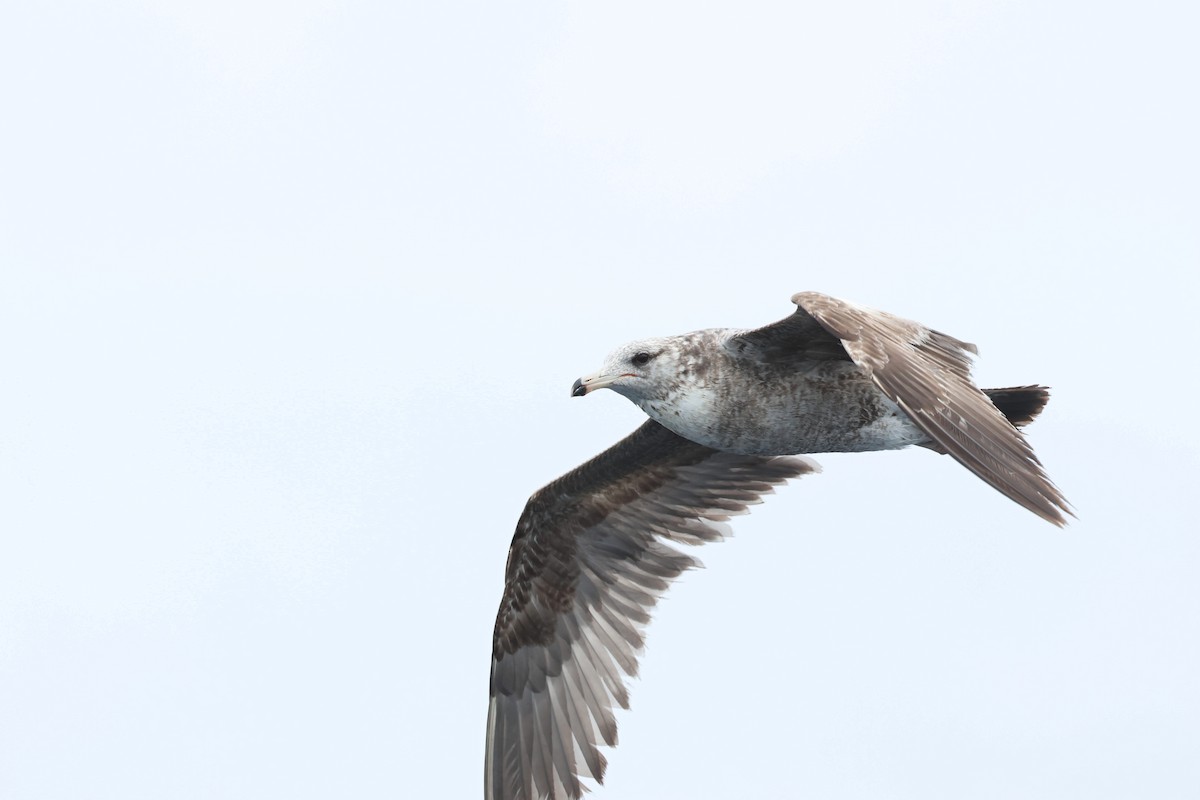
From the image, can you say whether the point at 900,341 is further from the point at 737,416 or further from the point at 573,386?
the point at 573,386

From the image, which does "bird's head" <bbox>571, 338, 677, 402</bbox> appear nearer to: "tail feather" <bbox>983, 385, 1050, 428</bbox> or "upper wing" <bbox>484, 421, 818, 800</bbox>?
"upper wing" <bbox>484, 421, 818, 800</bbox>

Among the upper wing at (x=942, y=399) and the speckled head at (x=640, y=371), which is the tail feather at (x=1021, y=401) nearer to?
the upper wing at (x=942, y=399)

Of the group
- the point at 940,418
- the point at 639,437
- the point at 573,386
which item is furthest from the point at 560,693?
the point at 940,418

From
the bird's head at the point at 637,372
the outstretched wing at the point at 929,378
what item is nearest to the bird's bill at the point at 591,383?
the bird's head at the point at 637,372

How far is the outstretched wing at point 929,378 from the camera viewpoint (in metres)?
10.6

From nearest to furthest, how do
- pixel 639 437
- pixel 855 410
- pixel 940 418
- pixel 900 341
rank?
1. pixel 940 418
2. pixel 900 341
3. pixel 855 410
4. pixel 639 437

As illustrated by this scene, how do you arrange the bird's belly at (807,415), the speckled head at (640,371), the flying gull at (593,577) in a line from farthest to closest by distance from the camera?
the flying gull at (593,577), the speckled head at (640,371), the bird's belly at (807,415)

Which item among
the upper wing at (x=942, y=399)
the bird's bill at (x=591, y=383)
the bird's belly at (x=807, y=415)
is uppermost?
the bird's bill at (x=591, y=383)

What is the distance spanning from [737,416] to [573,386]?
1.27 meters

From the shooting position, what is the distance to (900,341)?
469 inches

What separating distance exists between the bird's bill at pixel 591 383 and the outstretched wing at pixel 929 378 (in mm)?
1054

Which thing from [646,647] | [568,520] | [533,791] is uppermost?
[568,520]

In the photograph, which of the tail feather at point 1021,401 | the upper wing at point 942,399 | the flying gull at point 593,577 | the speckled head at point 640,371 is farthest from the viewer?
the flying gull at point 593,577

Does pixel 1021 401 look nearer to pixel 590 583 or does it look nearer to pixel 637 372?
pixel 637 372
